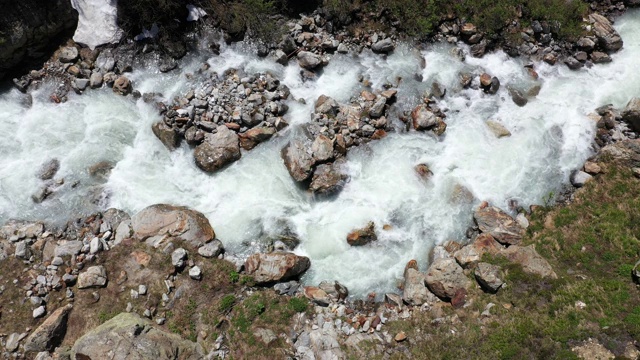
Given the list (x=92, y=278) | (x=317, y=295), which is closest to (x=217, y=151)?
(x=92, y=278)

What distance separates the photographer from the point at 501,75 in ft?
78.5

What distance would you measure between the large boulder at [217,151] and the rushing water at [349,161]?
490mm

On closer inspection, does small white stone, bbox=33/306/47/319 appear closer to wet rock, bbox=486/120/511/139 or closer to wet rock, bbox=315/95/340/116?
wet rock, bbox=315/95/340/116

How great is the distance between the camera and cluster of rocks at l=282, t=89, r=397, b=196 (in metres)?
20.3

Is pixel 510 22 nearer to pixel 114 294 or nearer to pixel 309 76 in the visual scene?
pixel 309 76

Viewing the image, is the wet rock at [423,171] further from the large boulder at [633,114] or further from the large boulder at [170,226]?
the large boulder at [633,114]

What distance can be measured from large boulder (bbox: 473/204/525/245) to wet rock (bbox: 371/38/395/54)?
10.3 metres

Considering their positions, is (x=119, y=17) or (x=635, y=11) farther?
(x=635, y=11)

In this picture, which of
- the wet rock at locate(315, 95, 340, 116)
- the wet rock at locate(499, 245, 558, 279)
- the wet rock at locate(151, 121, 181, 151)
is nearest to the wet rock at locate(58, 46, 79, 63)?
the wet rock at locate(151, 121, 181, 151)

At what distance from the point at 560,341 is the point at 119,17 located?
25.5 metres

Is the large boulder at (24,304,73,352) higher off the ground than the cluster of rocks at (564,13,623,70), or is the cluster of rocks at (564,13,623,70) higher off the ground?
the cluster of rocks at (564,13,623,70)

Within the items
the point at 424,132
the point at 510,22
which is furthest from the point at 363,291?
the point at 510,22

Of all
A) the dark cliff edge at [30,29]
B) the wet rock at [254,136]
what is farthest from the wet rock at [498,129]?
the dark cliff edge at [30,29]

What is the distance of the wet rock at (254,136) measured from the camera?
21.3 m
